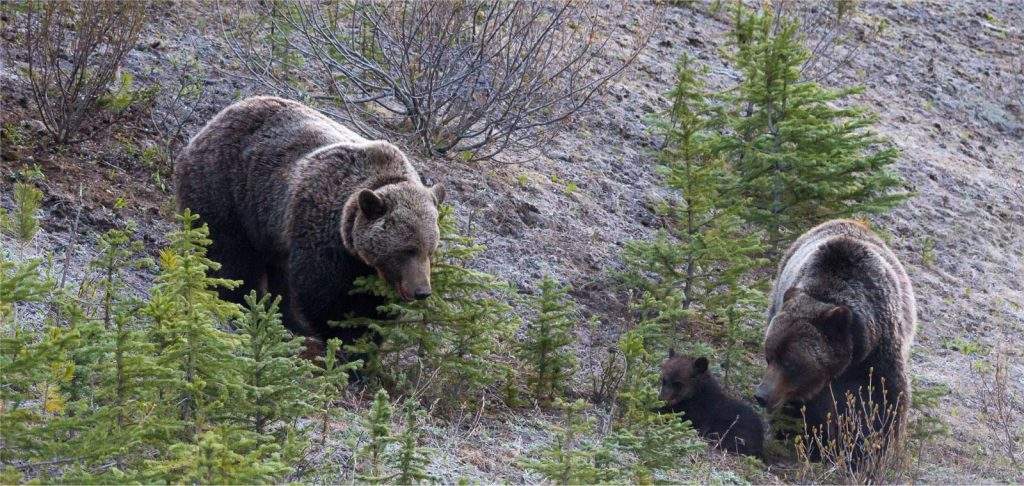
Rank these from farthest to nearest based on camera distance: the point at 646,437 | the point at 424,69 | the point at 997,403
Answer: the point at 424,69 < the point at 997,403 < the point at 646,437

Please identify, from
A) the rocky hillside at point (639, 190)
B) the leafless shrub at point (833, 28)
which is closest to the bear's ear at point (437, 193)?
the rocky hillside at point (639, 190)

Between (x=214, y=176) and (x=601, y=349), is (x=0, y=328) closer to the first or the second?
(x=214, y=176)

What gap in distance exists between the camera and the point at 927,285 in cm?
1255

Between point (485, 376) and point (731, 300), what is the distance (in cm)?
281

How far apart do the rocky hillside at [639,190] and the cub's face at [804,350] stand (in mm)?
1109

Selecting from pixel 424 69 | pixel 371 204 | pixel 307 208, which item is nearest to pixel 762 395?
pixel 371 204

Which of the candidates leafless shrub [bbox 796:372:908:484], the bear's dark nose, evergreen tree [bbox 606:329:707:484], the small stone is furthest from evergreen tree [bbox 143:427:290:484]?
the small stone

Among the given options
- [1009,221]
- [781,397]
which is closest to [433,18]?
[781,397]

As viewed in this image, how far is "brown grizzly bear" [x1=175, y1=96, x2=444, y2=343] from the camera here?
7398mm

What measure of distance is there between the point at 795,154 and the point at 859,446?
355 cm

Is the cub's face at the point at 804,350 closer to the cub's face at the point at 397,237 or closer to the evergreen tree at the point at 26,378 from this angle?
the cub's face at the point at 397,237

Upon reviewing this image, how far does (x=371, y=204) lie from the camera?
24.2 ft

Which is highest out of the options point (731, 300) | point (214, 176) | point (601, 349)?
point (214, 176)

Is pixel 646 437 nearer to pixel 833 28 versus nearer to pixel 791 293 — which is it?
pixel 791 293
